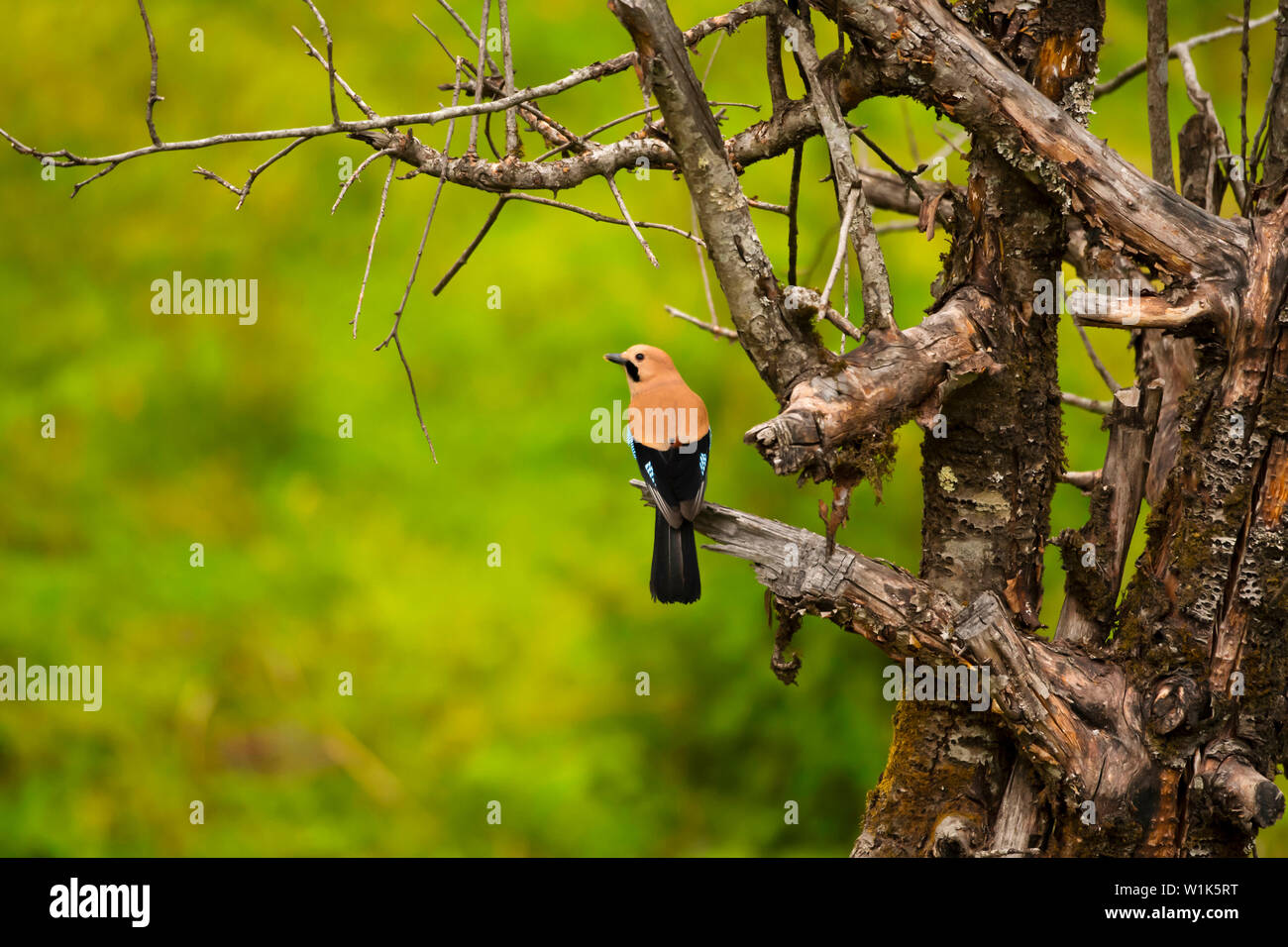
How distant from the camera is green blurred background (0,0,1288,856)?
6113 mm

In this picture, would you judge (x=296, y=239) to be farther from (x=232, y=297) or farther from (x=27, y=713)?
(x=27, y=713)

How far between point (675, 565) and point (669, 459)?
323mm

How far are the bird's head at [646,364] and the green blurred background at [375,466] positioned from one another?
8.10ft

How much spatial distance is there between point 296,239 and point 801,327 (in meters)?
4.81

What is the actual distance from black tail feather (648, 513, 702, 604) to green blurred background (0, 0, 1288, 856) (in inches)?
116

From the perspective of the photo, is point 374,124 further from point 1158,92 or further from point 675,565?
point 1158,92

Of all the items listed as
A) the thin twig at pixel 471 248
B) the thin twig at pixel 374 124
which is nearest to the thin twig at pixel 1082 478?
the thin twig at pixel 374 124

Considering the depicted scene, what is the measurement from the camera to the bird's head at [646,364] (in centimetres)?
362

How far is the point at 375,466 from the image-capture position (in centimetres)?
640

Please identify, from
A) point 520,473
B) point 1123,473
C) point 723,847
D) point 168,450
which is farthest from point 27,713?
point 1123,473

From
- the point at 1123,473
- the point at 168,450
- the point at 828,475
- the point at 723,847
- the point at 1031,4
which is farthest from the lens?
the point at 168,450

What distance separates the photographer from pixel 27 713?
623 centimetres

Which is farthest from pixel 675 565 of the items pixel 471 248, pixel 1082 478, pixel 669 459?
pixel 1082 478

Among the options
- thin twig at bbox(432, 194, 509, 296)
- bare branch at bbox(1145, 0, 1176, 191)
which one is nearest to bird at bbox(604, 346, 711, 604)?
thin twig at bbox(432, 194, 509, 296)
